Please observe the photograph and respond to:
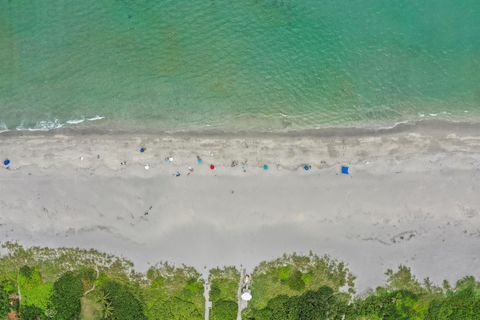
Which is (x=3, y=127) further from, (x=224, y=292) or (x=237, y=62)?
(x=224, y=292)

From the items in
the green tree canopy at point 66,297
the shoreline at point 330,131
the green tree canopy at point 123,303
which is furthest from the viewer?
the shoreline at point 330,131

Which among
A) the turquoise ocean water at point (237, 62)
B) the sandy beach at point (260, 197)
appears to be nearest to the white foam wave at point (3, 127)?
the turquoise ocean water at point (237, 62)

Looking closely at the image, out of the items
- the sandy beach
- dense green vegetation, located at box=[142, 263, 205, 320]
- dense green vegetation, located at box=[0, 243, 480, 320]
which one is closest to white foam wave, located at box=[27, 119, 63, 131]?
the sandy beach

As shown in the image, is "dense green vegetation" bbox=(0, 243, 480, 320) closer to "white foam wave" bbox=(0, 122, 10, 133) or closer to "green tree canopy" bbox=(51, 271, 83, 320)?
"green tree canopy" bbox=(51, 271, 83, 320)

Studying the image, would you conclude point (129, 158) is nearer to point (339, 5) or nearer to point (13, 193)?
point (13, 193)

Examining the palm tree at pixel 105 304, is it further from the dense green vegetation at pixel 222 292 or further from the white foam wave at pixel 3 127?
the white foam wave at pixel 3 127
